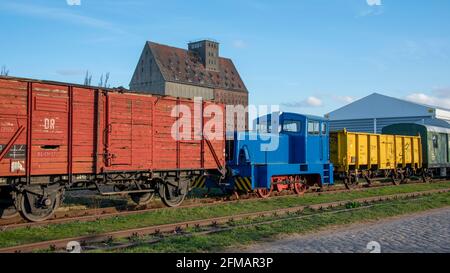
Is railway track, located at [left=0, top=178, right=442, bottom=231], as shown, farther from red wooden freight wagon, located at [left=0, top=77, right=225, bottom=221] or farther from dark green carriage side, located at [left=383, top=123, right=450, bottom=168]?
dark green carriage side, located at [left=383, top=123, right=450, bottom=168]

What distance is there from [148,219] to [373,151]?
15150 mm

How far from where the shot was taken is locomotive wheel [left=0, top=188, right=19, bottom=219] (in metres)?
10.7

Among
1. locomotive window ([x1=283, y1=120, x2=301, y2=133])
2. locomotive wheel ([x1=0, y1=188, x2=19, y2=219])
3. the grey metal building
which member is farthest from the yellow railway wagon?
the grey metal building

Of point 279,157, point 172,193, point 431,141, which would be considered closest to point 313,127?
point 279,157

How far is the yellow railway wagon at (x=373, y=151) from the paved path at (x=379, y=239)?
9.68 m

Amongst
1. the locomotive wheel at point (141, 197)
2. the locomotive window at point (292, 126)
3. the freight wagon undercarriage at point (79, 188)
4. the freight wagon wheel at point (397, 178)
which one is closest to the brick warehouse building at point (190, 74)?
the freight wagon wheel at point (397, 178)

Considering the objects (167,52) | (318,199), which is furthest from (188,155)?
(167,52)

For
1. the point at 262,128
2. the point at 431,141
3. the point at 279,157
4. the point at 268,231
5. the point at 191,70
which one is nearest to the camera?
the point at 268,231

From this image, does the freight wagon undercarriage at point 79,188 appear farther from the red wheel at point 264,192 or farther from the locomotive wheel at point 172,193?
the red wheel at point 264,192

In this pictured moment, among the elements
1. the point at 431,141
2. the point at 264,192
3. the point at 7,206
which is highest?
the point at 431,141

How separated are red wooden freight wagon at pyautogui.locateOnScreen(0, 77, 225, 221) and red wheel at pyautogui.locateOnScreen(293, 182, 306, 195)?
16.1 feet

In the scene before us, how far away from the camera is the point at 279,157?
56.4 ft

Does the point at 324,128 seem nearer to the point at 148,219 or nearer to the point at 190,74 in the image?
the point at 148,219

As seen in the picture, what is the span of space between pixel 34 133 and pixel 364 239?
789 cm
